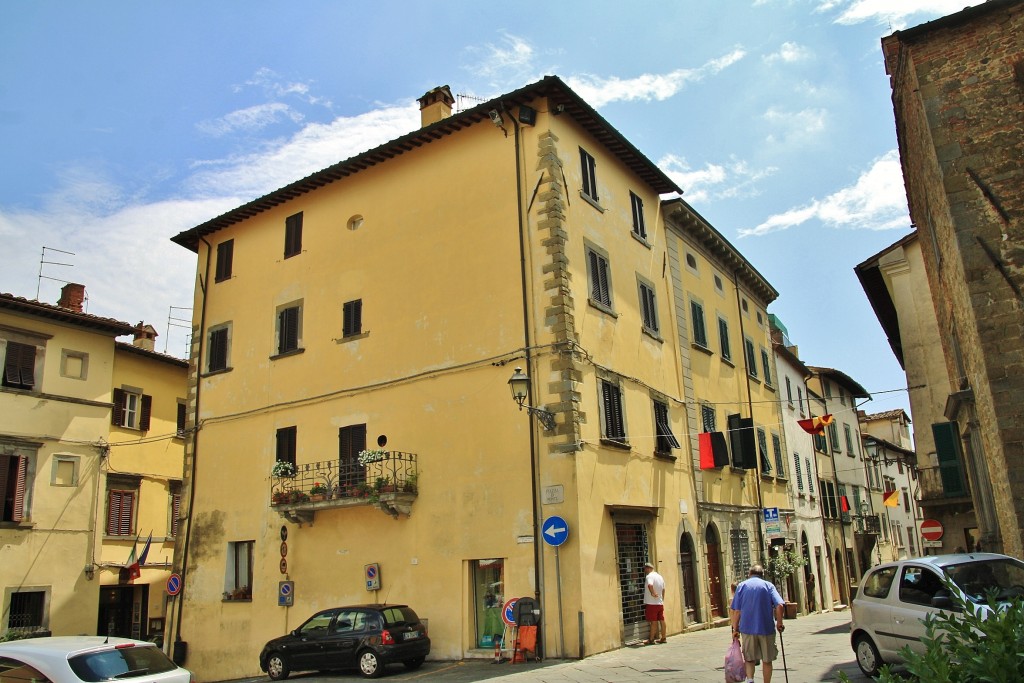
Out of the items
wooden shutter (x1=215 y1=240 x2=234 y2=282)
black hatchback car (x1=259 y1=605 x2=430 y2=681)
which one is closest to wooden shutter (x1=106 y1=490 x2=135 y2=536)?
wooden shutter (x1=215 y1=240 x2=234 y2=282)

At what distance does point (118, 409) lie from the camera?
87.9 ft

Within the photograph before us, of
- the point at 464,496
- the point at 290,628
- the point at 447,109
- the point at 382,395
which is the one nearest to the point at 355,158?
the point at 447,109

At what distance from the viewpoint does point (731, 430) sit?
23.5 metres

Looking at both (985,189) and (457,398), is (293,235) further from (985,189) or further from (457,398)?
(985,189)

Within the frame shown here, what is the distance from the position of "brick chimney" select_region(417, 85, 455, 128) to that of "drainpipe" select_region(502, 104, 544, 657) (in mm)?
4148

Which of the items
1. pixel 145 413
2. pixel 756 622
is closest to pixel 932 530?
pixel 756 622

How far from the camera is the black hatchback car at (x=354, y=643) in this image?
14523mm

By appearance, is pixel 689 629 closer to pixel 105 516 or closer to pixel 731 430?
pixel 731 430

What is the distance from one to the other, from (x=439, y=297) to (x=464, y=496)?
4.59m

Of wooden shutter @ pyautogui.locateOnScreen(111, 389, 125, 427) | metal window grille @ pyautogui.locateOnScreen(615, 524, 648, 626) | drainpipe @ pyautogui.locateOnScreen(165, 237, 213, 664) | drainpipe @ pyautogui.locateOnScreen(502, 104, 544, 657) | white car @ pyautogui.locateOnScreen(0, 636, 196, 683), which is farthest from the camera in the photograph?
wooden shutter @ pyautogui.locateOnScreen(111, 389, 125, 427)

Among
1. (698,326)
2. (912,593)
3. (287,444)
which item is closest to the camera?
(912,593)

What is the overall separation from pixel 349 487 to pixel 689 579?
8.79 m

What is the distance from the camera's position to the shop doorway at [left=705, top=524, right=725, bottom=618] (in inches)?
834

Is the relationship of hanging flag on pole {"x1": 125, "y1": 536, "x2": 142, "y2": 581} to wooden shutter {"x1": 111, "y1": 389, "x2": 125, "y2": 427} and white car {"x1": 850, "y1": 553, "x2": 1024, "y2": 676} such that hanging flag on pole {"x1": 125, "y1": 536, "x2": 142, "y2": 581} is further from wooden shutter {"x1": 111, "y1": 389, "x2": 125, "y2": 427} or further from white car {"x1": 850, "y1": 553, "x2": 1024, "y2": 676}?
white car {"x1": 850, "y1": 553, "x2": 1024, "y2": 676}
